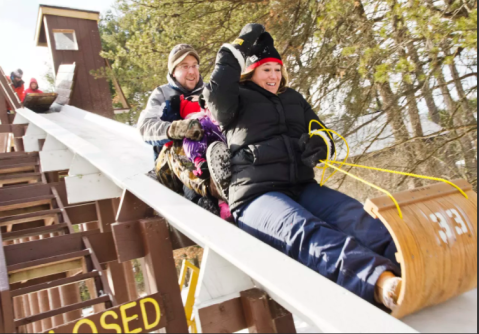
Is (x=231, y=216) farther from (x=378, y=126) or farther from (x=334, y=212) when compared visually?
(x=378, y=126)

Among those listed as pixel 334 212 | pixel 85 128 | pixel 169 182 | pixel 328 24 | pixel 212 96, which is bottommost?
pixel 334 212

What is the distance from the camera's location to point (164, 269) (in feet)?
6.09

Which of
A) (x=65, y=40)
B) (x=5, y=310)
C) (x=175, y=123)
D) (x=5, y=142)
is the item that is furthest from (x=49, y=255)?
(x=65, y=40)

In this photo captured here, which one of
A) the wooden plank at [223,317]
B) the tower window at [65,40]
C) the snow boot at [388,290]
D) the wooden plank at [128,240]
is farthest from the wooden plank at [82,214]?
the tower window at [65,40]

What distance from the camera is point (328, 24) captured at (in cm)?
394

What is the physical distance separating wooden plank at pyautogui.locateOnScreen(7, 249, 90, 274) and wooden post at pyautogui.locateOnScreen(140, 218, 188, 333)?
66 cm

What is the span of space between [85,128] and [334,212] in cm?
319

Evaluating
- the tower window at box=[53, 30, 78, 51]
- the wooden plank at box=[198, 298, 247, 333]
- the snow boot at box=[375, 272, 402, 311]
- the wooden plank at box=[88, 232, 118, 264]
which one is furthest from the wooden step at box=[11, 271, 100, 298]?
the tower window at box=[53, 30, 78, 51]

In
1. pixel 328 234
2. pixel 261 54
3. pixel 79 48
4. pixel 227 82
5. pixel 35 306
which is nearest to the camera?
pixel 328 234

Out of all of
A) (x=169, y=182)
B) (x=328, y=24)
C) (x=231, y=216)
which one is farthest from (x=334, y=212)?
(x=328, y=24)

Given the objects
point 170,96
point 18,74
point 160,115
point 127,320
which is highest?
point 18,74

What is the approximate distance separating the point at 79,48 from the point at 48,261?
4605 mm

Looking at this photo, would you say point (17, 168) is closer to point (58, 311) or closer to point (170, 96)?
point (170, 96)

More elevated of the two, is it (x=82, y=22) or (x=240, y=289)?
(x=82, y=22)
